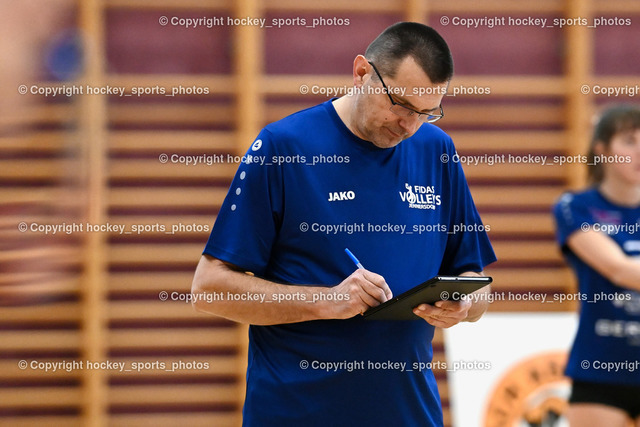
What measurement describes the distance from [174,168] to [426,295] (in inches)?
123

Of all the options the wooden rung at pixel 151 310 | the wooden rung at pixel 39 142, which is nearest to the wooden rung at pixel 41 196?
the wooden rung at pixel 39 142

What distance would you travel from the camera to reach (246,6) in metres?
4.41

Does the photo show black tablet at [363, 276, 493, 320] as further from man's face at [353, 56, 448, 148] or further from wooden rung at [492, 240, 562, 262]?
wooden rung at [492, 240, 562, 262]

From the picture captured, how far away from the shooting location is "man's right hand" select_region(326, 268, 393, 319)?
153cm

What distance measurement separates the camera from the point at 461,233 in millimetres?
1849

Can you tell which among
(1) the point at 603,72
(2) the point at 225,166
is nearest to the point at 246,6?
(2) the point at 225,166

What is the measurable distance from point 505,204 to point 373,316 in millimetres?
3271

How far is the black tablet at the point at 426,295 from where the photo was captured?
150 centimetres

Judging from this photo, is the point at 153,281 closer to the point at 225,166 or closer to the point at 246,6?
the point at 225,166

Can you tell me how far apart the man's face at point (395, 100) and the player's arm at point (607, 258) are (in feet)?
3.57

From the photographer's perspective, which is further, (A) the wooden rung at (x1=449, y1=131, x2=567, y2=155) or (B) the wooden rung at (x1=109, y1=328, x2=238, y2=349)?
(A) the wooden rung at (x1=449, y1=131, x2=567, y2=155)

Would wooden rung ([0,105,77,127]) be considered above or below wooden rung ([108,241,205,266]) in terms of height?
above

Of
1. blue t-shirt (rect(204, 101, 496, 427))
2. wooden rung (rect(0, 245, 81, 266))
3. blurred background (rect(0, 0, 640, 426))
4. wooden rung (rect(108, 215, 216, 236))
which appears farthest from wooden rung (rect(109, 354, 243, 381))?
blue t-shirt (rect(204, 101, 496, 427))

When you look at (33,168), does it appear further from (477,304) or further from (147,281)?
(477,304)
